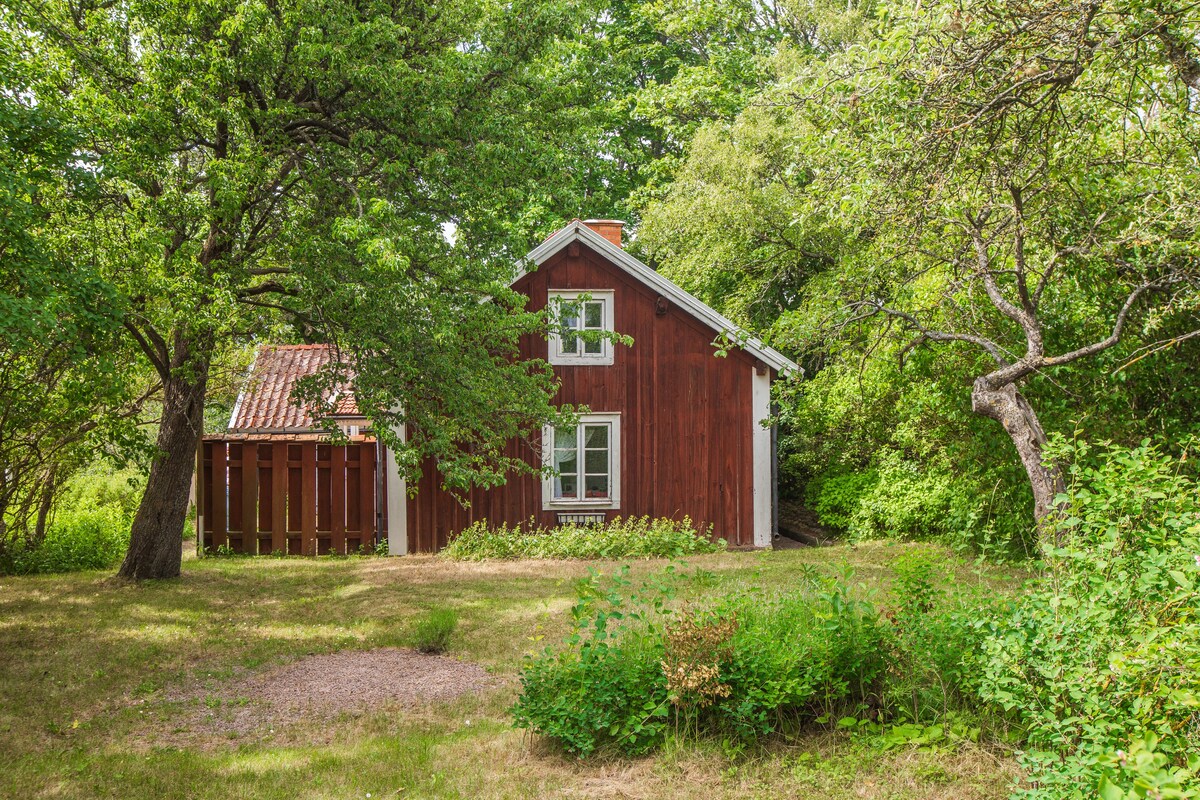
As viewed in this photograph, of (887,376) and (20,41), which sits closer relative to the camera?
(20,41)

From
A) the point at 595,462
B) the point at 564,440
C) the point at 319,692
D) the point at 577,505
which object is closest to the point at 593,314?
the point at 564,440

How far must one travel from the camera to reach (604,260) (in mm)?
17047

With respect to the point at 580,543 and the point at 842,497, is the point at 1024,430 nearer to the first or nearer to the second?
the point at 580,543

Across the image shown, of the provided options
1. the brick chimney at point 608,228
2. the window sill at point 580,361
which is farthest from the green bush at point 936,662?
the brick chimney at point 608,228

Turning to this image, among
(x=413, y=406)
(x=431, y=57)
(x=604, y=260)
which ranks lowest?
(x=413, y=406)

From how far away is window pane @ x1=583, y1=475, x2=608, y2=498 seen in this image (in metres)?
17.1

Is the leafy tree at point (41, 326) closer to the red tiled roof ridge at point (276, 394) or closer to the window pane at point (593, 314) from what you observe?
the red tiled roof ridge at point (276, 394)

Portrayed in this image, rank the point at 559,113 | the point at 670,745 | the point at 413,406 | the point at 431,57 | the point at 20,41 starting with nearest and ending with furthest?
the point at 670,745, the point at 20,41, the point at 431,57, the point at 413,406, the point at 559,113

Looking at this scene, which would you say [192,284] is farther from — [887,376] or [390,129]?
[887,376]

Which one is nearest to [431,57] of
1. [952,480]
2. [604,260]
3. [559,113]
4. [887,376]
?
[559,113]

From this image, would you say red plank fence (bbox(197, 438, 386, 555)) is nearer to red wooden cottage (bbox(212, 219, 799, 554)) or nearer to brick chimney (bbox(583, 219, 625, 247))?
red wooden cottage (bbox(212, 219, 799, 554))

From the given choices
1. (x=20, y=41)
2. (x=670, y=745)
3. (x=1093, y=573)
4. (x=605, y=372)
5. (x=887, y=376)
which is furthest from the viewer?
(x=605, y=372)

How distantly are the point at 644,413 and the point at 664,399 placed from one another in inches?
17.9

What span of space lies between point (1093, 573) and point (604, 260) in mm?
13005
